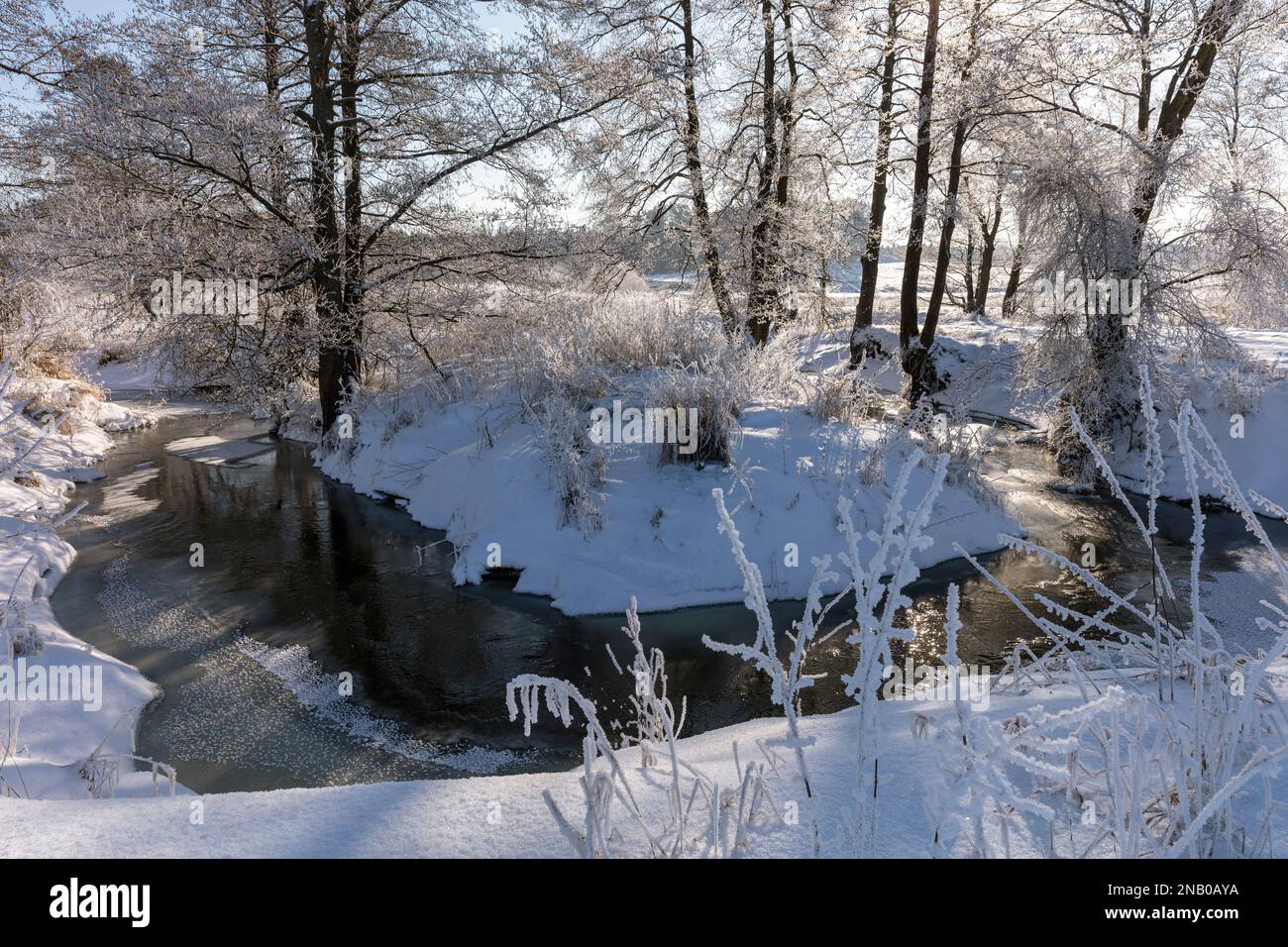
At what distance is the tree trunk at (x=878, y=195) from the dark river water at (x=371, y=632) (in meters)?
7.19

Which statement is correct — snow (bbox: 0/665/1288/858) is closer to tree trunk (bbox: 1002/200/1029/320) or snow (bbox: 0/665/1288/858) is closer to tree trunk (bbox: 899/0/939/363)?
tree trunk (bbox: 1002/200/1029/320)

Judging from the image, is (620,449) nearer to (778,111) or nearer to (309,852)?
(309,852)

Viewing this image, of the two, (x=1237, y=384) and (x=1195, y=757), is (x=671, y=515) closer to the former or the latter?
(x=1195, y=757)

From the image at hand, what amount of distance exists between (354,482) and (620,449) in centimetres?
425

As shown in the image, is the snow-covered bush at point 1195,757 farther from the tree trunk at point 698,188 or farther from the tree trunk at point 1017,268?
the tree trunk at point 698,188

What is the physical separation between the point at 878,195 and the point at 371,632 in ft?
43.1

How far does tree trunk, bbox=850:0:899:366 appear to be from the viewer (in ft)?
42.3

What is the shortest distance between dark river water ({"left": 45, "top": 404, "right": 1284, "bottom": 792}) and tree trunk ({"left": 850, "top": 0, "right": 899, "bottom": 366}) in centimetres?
719

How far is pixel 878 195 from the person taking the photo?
15.3m

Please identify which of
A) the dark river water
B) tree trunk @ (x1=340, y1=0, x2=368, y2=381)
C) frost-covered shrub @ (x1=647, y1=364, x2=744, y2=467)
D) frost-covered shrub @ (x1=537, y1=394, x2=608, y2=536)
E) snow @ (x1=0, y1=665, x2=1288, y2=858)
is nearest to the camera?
snow @ (x1=0, y1=665, x2=1288, y2=858)

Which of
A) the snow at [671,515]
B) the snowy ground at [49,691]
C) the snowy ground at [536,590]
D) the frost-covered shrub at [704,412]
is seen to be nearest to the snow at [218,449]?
the snowy ground at [536,590]

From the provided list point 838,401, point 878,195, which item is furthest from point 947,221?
point 838,401

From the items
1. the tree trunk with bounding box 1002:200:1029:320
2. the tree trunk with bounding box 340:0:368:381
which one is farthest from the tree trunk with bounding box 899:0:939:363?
the tree trunk with bounding box 340:0:368:381

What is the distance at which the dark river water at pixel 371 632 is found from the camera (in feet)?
13.7
